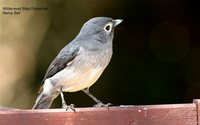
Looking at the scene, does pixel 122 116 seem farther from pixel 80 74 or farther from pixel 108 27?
pixel 108 27

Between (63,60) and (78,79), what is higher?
(63,60)

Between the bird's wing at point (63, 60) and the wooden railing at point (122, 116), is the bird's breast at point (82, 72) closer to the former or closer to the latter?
the bird's wing at point (63, 60)

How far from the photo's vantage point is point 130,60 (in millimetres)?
6297

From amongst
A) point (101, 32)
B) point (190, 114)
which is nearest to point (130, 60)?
point (101, 32)

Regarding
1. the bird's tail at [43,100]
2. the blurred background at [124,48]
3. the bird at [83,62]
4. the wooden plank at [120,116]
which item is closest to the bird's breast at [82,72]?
the bird at [83,62]

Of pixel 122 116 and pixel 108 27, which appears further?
pixel 108 27

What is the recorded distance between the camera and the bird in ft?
12.3

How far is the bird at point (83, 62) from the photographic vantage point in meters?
3.75

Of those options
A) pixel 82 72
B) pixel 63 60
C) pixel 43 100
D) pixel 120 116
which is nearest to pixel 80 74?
pixel 82 72

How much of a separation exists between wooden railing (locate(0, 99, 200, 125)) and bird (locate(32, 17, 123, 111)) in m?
1.02

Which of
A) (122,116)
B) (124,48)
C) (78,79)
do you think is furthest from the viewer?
(124,48)

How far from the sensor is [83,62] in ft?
12.4

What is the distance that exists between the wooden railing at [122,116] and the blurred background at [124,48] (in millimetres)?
3348

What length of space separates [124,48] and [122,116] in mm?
3696
